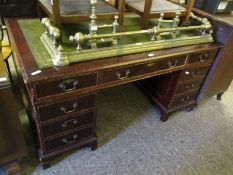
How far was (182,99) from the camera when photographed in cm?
157

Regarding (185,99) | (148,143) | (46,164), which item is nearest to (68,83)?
(46,164)

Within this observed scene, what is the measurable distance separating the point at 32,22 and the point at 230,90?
1889mm

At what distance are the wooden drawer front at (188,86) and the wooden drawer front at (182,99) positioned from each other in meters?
0.05

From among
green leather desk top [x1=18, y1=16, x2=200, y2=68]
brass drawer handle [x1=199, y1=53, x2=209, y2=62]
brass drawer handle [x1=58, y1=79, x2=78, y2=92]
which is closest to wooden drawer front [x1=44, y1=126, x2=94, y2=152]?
brass drawer handle [x1=58, y1=79, x2=78, y2=92]

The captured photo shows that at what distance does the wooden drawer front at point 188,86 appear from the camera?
1461 millimetres

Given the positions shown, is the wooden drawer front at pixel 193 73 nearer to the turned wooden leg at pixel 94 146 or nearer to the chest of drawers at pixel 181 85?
the chest of drawers at pixel 181 85

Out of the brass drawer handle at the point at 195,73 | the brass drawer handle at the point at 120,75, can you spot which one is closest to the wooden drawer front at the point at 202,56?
the brass drawer handle at the point at 195,73

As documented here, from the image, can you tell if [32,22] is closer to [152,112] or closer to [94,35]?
[94,35]

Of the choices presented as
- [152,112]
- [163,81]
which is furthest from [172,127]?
[163,81]

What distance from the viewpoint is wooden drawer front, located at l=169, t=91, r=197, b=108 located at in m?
1.53

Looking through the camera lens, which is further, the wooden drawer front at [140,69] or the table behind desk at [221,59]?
the table behind desk at [221,59]

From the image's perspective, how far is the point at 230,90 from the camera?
6.92 ft

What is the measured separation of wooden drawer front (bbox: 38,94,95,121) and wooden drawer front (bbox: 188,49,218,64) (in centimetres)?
66

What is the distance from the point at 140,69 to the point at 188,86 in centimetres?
56
